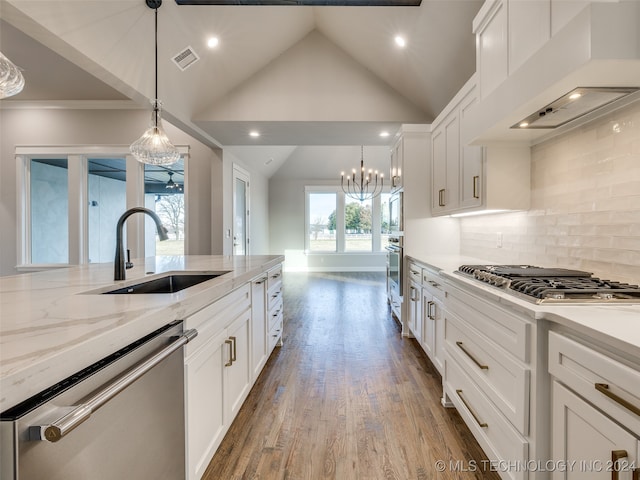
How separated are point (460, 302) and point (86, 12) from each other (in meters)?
3.07

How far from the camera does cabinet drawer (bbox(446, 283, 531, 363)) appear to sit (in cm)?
116

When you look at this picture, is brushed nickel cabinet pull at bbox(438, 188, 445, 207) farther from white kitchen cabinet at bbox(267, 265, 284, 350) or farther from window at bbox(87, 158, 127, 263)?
window at bbox(87, 158, 127, 263)

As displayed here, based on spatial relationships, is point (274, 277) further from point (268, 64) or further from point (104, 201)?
point (104, 201)

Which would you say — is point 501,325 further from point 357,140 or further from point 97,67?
point 357,140

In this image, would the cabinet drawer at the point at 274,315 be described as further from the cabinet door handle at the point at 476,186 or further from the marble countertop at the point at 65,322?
the cabinet door handle at the point at 476,186

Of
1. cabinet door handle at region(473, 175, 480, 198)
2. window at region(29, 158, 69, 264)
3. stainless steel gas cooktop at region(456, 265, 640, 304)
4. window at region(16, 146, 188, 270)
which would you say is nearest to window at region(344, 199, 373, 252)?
window at region(16, 146, 188, 270)

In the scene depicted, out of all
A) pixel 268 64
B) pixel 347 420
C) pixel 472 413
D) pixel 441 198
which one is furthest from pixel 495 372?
pixel 268 64

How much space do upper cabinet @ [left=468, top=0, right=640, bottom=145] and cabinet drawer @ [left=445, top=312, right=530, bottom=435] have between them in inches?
42.6

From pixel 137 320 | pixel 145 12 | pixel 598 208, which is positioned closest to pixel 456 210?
pixel 598 208

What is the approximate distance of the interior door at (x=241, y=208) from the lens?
5.52 metres

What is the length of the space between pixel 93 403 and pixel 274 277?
7.30 ft

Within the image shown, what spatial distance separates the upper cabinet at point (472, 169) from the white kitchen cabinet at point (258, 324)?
5.69 feet

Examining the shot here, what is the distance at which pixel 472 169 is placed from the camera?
2408 mm

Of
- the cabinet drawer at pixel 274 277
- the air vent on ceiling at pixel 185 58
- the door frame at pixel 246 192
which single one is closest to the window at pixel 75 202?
the door frame at pixel 246 192
